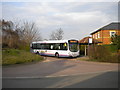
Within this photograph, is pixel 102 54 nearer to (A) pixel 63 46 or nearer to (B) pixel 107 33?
(A) pixel 63 46

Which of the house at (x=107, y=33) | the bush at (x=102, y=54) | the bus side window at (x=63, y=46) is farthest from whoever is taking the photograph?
the house at (x=107, y=33)

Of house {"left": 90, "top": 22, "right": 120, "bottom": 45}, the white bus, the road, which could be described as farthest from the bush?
house {"left": 90, "top": 22, "right": 120, "bottom": 45}

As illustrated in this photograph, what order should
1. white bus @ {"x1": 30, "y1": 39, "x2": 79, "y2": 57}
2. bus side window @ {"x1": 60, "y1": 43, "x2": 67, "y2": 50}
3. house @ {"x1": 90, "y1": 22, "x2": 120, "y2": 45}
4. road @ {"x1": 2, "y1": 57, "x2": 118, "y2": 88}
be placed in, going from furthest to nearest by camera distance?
house @ {"x1": 90, "y1": 22, "x2": 120, "y2": 45}
bus side window @ {"x1": 60, "y1": 43, "x2": 67, "y2": 50}
white bus @ {"x1": 30, "y1": 39, "x2": 79, "y2": 57}
road @ {"x1": 2, "y1": 57, "x2": 118, "y2": 88}

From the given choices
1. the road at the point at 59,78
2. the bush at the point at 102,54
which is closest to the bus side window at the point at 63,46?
the bush at the point at 102,54

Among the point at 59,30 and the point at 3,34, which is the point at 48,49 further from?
the point at 59,30

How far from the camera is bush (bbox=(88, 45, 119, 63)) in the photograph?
17.4 m

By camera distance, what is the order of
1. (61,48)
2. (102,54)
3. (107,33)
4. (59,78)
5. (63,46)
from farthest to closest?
1. (107,33)
2. (61,48)
3. (63,46)
4. (102,54)
5. (59,78)

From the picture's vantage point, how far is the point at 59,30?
5975cm

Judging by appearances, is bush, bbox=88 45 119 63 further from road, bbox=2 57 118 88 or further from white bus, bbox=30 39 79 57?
road, bbox=2 57 118 88

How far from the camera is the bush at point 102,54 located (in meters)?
17.4

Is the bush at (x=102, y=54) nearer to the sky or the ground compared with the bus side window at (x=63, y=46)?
nearer to the ground

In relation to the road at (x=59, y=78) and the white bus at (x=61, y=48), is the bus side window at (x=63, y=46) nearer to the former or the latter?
the white bus at (x=61, y=48)

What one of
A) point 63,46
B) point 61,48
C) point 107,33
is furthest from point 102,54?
point 107,33

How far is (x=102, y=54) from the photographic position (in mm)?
17922
